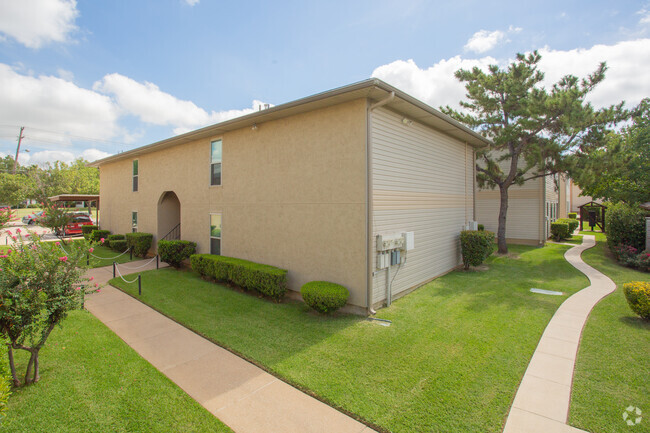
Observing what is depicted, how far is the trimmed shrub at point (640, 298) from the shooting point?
6246 millimetres

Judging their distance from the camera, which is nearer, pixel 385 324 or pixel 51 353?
pixel 51 353

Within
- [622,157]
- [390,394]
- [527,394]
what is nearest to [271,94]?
[390,394]

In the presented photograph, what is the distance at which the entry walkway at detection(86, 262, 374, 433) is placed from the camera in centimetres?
358

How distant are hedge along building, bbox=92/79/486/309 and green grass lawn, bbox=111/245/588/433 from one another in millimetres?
1111

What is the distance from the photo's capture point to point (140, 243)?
13695mm

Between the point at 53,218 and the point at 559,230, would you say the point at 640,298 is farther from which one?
the point at 53,218

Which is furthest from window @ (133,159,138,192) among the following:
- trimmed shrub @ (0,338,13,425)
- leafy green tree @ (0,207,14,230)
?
trimmed shrub @ (0,338,13,425)

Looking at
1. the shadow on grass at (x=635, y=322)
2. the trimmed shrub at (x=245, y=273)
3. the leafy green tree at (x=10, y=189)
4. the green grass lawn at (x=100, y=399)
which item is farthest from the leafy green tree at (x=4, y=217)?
the leafy green tree at (x=10, y=189)

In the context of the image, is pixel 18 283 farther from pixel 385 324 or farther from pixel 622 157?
pixel 622 157

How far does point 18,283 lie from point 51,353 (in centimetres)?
172

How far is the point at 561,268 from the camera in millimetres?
11766

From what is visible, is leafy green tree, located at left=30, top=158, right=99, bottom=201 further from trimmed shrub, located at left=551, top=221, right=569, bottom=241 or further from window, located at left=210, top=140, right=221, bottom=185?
trimmed shrub, located at left=551, top=221, right=569, bottom=241

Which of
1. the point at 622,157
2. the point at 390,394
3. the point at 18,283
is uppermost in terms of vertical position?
the point at 622,157

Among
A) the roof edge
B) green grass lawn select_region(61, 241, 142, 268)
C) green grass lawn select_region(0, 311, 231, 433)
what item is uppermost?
the roof edge
